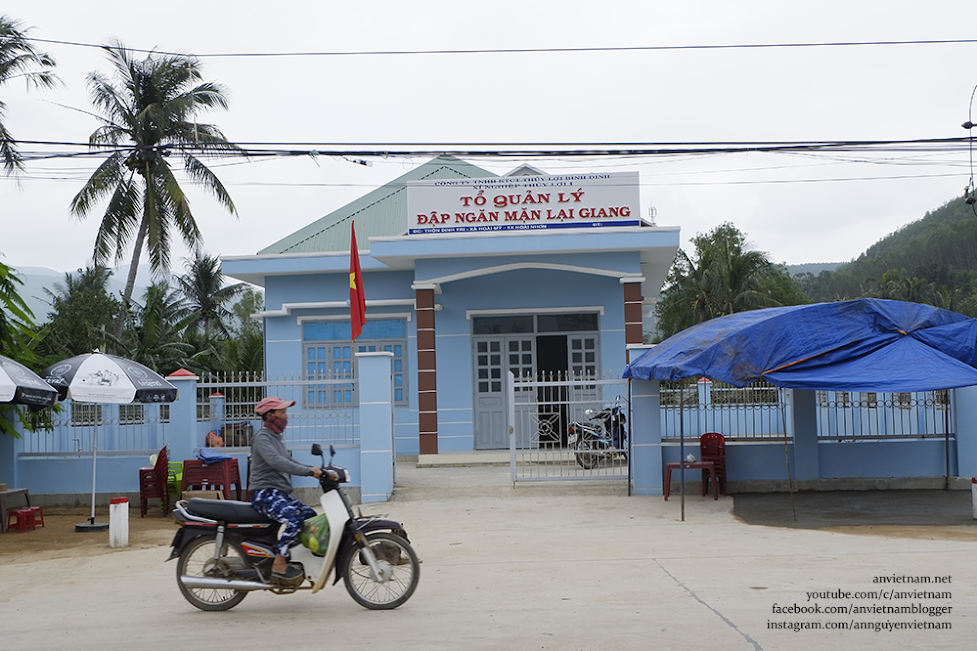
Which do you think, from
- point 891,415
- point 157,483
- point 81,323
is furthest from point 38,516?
point 81,323

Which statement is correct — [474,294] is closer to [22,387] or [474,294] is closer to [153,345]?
[22,387]

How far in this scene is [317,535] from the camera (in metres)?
6.84

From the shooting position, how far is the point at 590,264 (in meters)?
18.1

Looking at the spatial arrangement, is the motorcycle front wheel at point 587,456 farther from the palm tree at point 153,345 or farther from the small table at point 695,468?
the palm tree at point 153,345

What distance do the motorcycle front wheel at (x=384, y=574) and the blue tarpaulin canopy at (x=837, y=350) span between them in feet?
18.3

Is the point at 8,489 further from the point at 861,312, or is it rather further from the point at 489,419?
the point at 861,312

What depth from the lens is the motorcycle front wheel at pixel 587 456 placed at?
14.3m

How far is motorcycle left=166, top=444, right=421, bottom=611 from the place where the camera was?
688 centimetres

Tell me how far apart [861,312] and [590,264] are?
6.90 m

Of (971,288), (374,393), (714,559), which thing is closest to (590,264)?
(374,393)

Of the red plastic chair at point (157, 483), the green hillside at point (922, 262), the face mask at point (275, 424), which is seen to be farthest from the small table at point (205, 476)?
the green hillside at point (922, 262)

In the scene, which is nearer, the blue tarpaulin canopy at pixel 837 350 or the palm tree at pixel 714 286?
the blue tarpaulin canopy at pixel 837 350

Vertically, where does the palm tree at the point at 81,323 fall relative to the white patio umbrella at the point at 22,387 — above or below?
above

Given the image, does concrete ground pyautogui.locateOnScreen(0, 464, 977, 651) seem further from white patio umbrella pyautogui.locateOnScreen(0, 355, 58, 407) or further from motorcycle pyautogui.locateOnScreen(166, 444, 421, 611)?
white patio umbrella pyautogui.locateOnScreen(0, 355, 58, 407)
